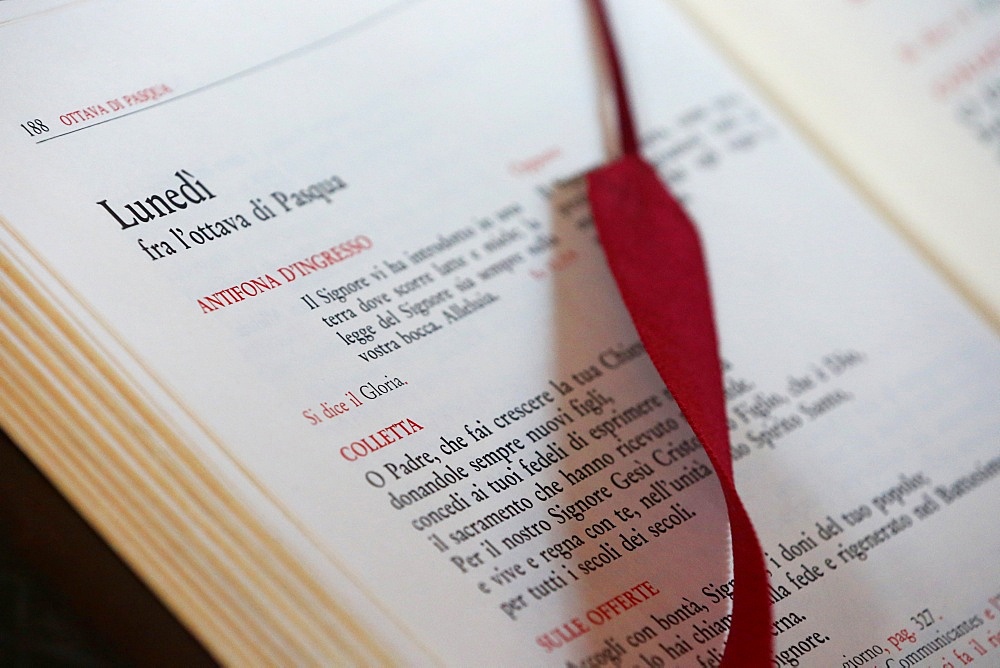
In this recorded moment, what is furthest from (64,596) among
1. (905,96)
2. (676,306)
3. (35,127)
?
(905,96)

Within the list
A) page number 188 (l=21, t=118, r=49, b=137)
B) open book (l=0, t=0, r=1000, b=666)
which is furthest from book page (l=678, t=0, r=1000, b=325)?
page number 188 (l=21, t=118, r=49, b=137)

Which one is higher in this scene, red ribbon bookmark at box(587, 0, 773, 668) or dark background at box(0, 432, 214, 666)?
dark background at box(0, 432, 214, 666)

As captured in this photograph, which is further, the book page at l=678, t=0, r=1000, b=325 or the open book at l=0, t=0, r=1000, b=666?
the book page at l=678, t=0, r=1000, b=325

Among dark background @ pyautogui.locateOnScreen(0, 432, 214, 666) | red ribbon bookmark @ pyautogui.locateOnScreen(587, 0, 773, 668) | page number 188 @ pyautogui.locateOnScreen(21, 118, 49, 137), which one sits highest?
page number 188 @ pyautogui.locateOnScreen(21, 118, 49, 137)

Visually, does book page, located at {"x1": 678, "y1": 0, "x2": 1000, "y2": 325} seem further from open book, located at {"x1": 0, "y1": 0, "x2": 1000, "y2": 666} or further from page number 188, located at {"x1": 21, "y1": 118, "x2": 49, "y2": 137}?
page number 188, located at {"x1": 21, "y1": 118, "x2": 49, "y2": 137}

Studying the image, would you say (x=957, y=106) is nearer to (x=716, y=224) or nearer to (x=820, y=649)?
(x=716, y=224)
